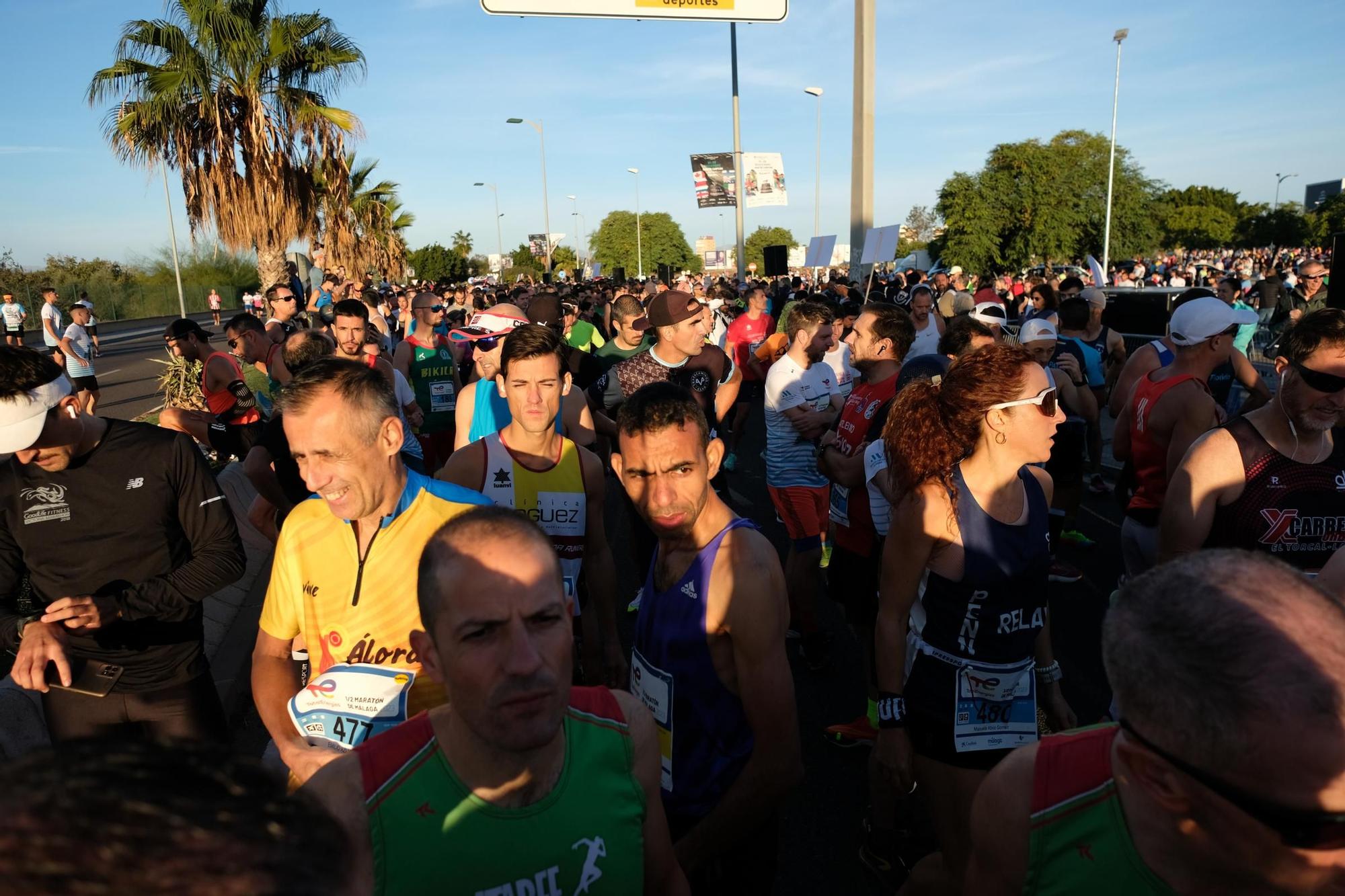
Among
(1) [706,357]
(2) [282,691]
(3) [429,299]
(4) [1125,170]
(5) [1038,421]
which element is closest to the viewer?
(2) [282,691]

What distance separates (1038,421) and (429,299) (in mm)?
7745

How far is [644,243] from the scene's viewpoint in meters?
102

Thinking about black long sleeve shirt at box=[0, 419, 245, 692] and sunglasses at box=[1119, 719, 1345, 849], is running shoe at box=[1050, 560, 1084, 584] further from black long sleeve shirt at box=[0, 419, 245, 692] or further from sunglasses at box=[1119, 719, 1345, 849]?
black long sleeve shirt at box=[0, 419, 245, 692]

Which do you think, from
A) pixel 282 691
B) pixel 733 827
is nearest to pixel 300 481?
pixel 282 691

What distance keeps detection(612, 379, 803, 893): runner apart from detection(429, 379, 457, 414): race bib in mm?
5939

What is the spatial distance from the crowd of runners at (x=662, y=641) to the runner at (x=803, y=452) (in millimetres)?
55

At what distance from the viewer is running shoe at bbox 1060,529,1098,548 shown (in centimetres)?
710

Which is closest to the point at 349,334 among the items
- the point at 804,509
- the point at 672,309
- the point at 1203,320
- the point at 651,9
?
the point at 672,309

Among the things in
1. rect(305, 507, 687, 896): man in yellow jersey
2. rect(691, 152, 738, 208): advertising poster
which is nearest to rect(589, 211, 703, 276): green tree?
rect(691, 152, 738, 208): advertising poster

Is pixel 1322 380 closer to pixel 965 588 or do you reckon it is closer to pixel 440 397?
pixel 965 588

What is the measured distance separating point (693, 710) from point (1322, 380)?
8.55 feet

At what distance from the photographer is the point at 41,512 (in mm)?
2816

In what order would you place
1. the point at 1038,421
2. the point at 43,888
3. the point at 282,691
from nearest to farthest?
the point at 43,888, the point at 282,691, the point at 1038,421

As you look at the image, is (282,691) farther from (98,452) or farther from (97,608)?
(98,452)
